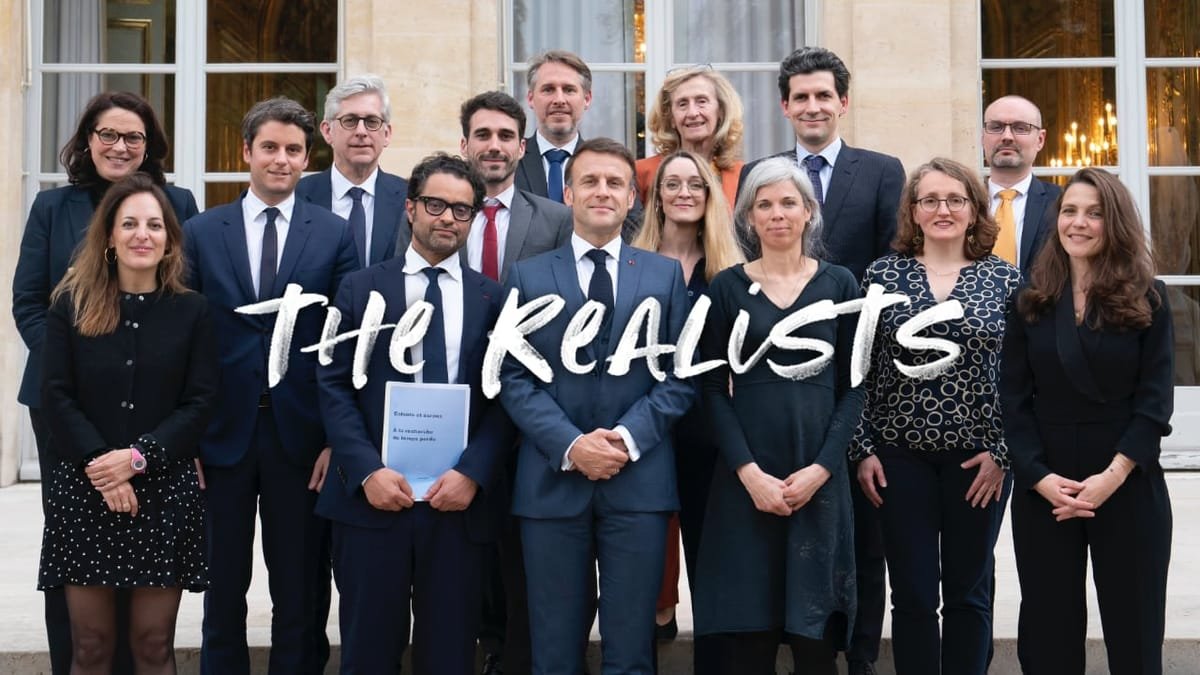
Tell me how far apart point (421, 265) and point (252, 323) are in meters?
0.60

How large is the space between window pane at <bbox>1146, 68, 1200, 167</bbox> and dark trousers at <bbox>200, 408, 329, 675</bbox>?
621 centimetres

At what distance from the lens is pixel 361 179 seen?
480 cm

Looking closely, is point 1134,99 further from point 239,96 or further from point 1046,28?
point 239,96

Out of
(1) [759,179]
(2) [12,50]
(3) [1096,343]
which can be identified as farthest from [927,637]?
(2) [12,50]

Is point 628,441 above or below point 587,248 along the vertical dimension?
below

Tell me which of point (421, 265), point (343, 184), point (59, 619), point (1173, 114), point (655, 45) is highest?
point (655, 45)

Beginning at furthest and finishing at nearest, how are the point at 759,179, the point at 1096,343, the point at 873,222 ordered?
the point at 873,222
the point at 759,179
the point at 1096,343

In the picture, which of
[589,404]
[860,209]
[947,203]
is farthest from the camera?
[860,209]

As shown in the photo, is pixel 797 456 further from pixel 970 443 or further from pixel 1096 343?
pixel 1096 343

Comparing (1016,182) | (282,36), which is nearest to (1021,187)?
(1016,182)

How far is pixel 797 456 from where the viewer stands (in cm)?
392

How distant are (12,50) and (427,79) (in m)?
2.53

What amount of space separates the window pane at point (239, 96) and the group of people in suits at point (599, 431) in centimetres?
389

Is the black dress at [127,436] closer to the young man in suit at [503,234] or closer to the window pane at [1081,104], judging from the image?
the young man in suit at [503,234]
